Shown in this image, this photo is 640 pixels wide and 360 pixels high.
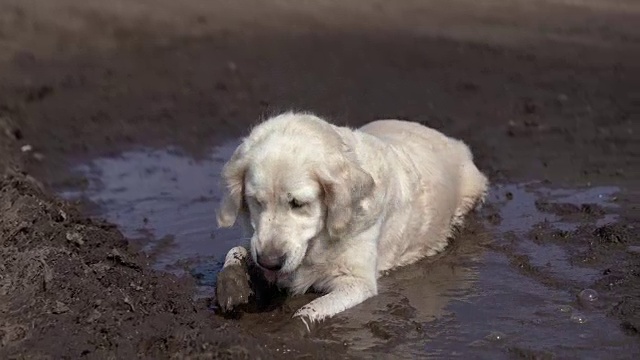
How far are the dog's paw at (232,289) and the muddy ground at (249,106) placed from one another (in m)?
0.12

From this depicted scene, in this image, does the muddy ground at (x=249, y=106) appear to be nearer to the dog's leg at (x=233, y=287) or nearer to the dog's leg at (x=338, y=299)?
the dog's leg at (x=233, y=287)

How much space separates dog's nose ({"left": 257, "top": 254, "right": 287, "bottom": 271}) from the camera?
16.2 ft

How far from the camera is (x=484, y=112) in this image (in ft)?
37.0

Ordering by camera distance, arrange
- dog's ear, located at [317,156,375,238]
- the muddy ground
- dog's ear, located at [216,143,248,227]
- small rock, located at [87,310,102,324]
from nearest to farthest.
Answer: small rock, located at [87,310,102,324] < the muddy ground < dog's ear, located at [317,156,375,238] < dog's ear, located at [216,143,248,227]

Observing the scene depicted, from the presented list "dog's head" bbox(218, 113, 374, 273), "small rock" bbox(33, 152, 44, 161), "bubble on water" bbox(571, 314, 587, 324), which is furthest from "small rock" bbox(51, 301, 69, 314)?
"small rock" bbox(33, 152, 44, 161)

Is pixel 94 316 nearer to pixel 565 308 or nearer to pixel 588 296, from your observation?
pixel 565 308

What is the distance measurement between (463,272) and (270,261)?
5.70ft

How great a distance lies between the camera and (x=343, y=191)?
17.1 feet

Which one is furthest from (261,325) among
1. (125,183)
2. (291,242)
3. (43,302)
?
(125,183)

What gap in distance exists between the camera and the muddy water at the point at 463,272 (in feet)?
15.9

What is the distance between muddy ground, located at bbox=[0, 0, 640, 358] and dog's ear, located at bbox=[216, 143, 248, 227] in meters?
0.58

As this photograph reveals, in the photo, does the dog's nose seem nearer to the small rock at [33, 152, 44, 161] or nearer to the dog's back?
the dog's back

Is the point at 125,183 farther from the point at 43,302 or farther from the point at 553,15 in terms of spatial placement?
the point at 553,15

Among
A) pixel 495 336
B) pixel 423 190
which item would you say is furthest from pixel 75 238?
pixel 495 336
